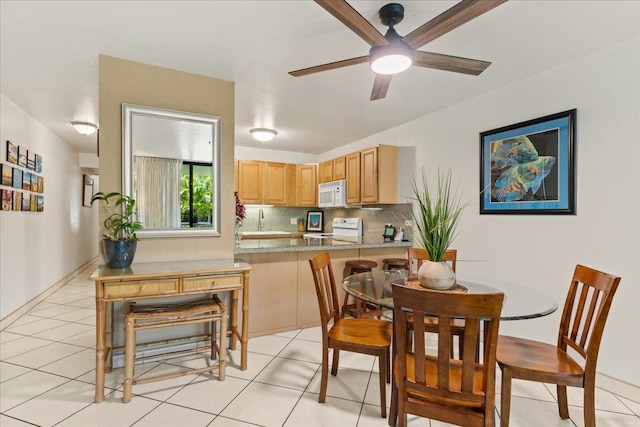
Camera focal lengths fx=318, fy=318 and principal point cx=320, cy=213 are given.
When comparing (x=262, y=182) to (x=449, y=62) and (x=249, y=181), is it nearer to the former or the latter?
(x=249, y=181)

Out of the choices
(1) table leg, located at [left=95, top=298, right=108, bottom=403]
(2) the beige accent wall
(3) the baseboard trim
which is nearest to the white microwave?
(2) the beige accent wall

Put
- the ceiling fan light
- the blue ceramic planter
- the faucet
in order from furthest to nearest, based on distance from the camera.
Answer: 1. the faucet
2. the blue ceramic planter
3. the ceiling fan light

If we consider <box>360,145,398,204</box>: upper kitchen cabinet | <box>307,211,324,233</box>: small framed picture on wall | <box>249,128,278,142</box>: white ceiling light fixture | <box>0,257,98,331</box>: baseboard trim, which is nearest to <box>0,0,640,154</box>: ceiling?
<box>360,145,398,204</box>: upper kitchen cabinet

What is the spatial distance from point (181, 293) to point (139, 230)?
2.26 feet

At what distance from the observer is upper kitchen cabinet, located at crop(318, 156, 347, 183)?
4.88 metres

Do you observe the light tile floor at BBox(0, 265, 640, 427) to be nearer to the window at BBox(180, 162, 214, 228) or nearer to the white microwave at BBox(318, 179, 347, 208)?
the window at BBox(180, 162, 214, 228)

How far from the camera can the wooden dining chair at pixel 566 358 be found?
147 cm

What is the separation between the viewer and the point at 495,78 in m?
2.74

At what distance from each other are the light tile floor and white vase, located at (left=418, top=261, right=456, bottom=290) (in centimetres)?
80

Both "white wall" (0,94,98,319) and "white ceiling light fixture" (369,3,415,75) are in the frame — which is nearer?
"white ceiling light fixture" (369,3,415,75)

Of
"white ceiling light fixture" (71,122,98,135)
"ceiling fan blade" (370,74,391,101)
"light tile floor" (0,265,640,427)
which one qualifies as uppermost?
Result: "white ceiling light fixture" (71,122,98,135)

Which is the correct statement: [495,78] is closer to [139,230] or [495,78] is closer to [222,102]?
[222,102]

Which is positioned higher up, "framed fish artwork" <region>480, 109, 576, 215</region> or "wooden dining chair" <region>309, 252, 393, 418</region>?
"framed fish artwork" <region>480, 109, 576, 215</region>

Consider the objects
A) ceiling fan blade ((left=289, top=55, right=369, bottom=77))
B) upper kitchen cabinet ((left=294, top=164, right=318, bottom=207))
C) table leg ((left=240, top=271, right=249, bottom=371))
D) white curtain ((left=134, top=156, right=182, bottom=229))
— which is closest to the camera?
ceiling fan blade ((left=289, top=55, right=369, bottom=77))
